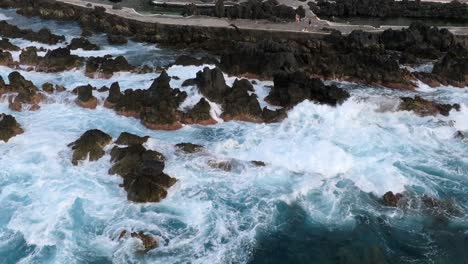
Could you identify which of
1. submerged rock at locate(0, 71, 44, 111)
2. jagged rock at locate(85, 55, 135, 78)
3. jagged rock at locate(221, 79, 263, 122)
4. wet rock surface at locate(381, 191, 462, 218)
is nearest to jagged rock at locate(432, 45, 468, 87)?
wet rock surface at locate(381, 191, 462, 218)

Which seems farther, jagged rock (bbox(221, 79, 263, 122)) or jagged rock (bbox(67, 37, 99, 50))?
jagged rock (bbox(67, 37, 99, 50))

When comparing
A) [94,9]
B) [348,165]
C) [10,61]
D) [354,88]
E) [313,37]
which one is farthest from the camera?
[94,9]

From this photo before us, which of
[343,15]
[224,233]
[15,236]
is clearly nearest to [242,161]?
[224,233]

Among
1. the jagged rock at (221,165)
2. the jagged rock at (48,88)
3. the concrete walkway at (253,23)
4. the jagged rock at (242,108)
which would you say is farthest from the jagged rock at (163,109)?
the concrete walkway at (253,23)

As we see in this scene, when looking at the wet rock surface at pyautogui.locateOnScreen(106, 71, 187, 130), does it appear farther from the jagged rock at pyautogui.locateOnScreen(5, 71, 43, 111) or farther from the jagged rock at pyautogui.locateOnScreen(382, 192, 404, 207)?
the jagged rock at pyautogui.locateOnScreen(382, 192, 404, 207)

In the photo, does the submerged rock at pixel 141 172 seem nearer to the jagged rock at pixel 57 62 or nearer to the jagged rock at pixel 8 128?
the jagged rock at pixel 8 128

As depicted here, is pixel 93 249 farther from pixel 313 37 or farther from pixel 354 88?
pixel 313 37
